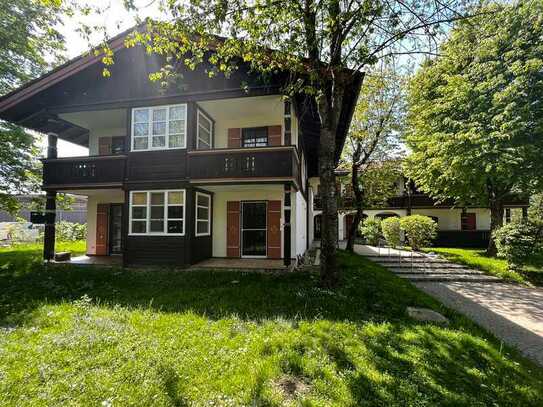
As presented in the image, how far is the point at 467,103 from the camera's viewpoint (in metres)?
12.6

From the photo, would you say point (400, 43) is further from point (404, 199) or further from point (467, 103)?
point (404, 199)

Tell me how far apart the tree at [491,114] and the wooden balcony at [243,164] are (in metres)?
7.07

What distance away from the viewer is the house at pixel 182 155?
8852 mm

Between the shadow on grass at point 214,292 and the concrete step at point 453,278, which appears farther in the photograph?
the concrete step at point 453,278

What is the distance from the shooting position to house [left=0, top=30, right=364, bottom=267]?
8852 millimetres

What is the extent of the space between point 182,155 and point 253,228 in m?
3.96

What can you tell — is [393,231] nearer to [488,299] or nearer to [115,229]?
[488,299]

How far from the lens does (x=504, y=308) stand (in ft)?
23.3

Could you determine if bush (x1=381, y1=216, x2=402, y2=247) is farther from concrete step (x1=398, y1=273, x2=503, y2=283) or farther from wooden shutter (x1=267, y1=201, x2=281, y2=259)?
wooden shutter (x1=267, y1=201, x2=281, y2=259)

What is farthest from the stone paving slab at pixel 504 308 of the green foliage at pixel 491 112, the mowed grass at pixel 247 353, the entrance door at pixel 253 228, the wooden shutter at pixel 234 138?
the wooden shutter at pixel 234 138

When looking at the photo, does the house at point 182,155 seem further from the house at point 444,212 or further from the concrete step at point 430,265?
the house at point 444,212

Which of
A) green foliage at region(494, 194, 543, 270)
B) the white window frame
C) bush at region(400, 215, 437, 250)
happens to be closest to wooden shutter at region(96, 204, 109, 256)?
the white window frame

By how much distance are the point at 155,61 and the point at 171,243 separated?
6.63 meters

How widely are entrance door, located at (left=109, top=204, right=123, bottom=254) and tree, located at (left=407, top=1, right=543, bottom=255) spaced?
1477 cm
